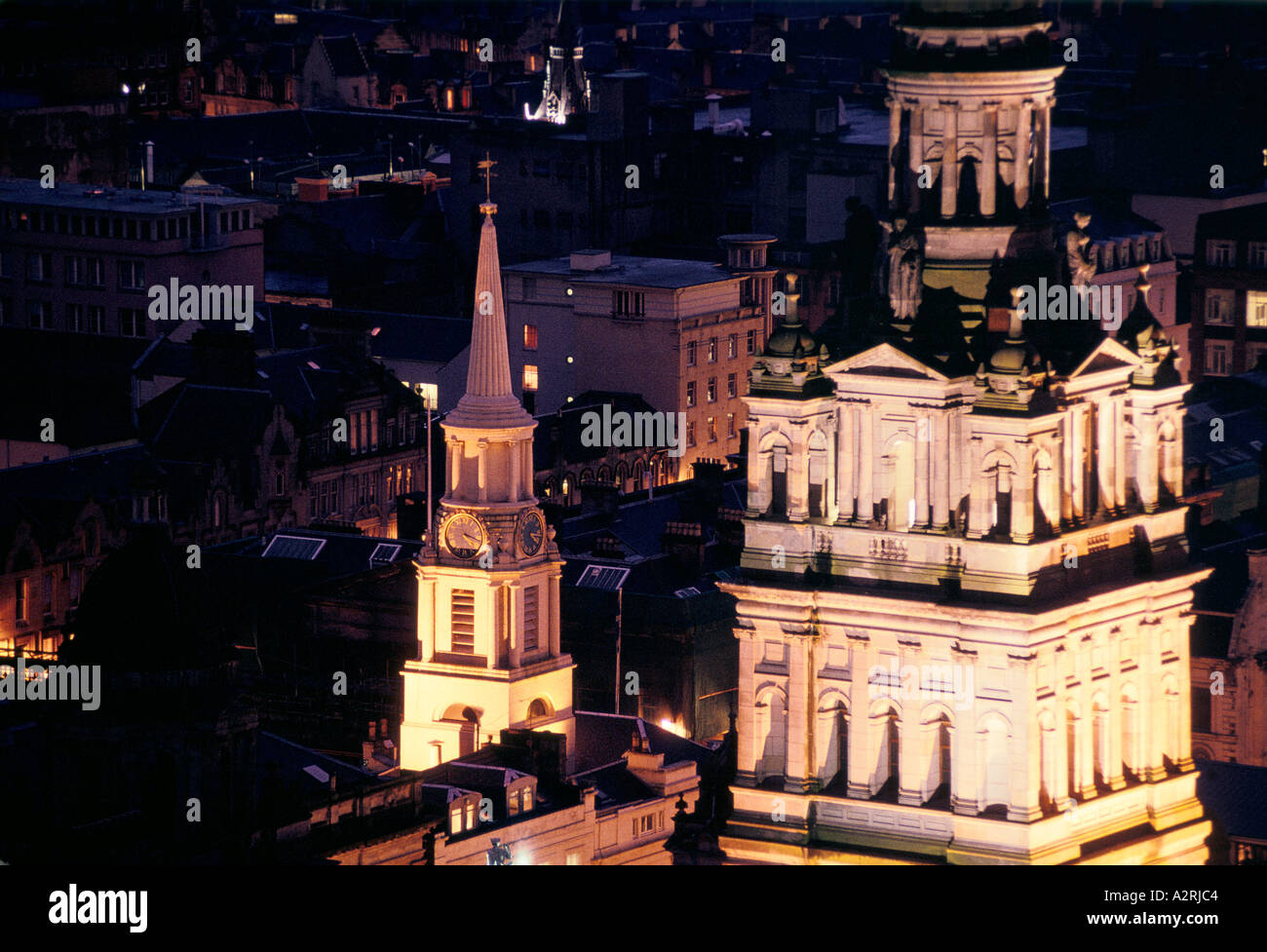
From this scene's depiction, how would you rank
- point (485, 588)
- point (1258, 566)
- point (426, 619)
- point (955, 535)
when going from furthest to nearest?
point (1258, 566) → point (426, 619) → point (485, 588) → point (955, 535)

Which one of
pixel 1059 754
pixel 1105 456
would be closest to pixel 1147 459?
pixel 1105 456

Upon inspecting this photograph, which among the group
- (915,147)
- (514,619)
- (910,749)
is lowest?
(514,619)

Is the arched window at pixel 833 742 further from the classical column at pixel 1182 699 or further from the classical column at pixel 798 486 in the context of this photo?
the classical column at pixel 1182 699

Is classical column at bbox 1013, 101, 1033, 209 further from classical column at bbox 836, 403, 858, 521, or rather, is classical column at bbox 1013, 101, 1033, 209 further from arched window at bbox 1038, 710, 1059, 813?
arched window at bbox 1038, 710, 1059, 813

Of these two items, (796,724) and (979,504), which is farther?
(796,724)

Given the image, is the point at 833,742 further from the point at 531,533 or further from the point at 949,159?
the point at 531,533

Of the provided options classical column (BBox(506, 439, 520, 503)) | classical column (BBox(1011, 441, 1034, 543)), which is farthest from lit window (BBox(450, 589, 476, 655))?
classical column (BBox(1011, 441, 1034, 543))

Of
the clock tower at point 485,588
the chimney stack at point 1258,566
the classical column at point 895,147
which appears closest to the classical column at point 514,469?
the clock tower at point 485,588
